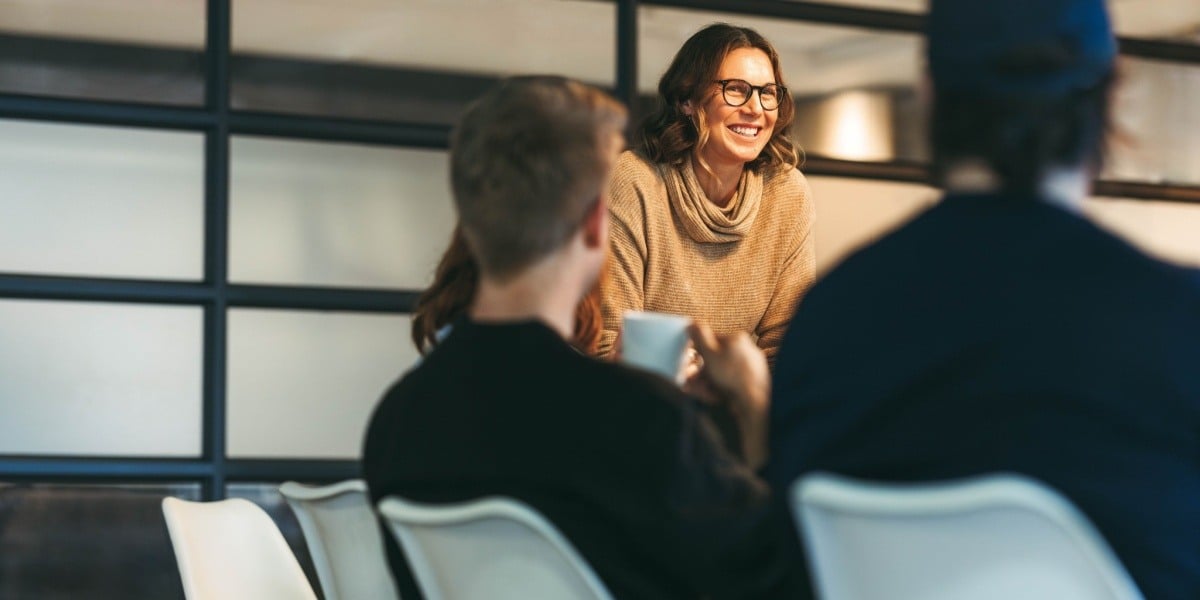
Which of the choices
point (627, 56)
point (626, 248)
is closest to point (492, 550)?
point (626, 248)

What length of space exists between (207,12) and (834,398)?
273 centimetres

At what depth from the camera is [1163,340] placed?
1.14 meters

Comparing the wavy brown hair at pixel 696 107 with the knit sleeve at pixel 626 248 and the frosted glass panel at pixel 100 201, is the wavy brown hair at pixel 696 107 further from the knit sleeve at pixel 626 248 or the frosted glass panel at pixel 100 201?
the frosted glass panel at pixel 100 201

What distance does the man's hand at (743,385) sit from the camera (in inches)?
54.9

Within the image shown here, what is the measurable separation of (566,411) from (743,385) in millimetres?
200

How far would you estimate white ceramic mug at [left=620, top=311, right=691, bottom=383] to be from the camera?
1.56m

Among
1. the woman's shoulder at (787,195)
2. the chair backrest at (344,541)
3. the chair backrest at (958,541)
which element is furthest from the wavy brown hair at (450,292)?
the woman's shoulder at (787,195)

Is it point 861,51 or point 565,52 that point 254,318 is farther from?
point 861,51

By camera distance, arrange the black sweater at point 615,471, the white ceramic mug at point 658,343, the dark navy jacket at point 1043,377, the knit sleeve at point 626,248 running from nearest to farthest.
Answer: the dark navy jacket at point 1043,377 < the black sweater at point 615,471 < the white ceramic mug at point 658,343 < the knit sleeve at point 626,248

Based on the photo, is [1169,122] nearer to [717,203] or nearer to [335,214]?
[717,203]

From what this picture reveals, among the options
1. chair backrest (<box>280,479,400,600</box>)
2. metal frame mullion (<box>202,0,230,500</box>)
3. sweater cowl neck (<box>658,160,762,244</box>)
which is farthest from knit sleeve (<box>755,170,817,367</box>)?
metal frame mullion (<box>202,0,230,500</box>)

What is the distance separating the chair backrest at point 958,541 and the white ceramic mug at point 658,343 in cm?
48

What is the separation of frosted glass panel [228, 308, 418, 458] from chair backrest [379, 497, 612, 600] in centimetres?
233

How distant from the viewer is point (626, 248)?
2.76m
